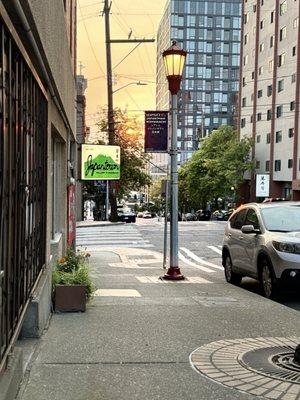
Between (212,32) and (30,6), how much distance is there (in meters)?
153

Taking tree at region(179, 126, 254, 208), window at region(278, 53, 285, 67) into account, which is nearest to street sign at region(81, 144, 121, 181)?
window at region(278, 53, 285, 67)

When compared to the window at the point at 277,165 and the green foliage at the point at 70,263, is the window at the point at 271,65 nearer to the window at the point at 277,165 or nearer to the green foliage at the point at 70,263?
the window at the point at 277,165

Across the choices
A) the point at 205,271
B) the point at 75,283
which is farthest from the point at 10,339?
the point at 205,271

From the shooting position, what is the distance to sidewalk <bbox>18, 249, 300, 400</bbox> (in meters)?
4.74

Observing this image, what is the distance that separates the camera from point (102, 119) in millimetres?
49781

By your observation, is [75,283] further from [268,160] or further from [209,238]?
[268,160]

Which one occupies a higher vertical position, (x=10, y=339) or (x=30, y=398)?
(x=10, y=339)

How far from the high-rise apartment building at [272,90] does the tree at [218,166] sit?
2002 millimetres

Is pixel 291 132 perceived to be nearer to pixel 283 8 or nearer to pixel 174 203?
pixel 283 8

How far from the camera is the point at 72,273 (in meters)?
8.01

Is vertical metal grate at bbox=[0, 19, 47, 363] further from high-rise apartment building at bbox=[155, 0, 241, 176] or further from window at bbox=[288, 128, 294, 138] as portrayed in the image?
high-rise apartment building at bbox=[155, 0, 241, 176]

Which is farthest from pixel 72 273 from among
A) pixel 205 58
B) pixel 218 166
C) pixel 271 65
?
pixel 205 58

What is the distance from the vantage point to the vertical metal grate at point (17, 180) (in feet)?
Answer: 12.7

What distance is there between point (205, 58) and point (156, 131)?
471ft
